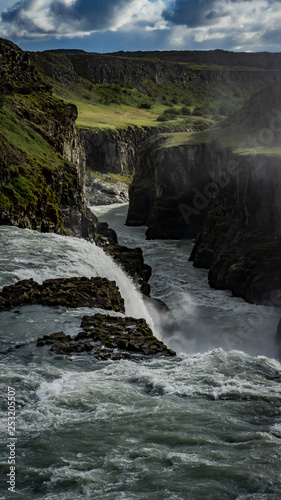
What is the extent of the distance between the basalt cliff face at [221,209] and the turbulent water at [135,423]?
27.6 meters

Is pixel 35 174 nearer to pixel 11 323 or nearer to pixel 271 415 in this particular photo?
pixel 11 323

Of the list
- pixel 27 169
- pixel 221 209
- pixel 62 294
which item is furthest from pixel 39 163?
pixel 221 209

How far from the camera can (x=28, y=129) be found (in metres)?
49.8

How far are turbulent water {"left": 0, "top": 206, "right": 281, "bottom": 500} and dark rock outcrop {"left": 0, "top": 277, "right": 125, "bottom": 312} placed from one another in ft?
2.21

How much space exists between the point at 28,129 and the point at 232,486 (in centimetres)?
4214

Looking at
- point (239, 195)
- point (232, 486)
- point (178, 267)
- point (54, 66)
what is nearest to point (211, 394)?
point (232, 486)

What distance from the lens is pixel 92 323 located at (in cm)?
2264

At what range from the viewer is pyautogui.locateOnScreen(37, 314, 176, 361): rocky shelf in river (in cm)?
2020

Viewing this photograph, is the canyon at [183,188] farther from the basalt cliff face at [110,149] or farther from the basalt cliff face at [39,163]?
the basalt cliff face at [110,149]

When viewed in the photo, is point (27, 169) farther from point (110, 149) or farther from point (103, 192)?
point (110, 149)

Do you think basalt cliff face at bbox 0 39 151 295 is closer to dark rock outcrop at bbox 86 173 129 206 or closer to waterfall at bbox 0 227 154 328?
waterfall at bbox 0 227 154 328

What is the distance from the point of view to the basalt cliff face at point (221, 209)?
49156 mm

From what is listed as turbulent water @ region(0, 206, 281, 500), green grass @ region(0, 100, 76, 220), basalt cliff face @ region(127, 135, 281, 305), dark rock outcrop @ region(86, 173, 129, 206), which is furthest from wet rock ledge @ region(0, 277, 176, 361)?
dark rock outcrop @ region(86, 173, 129, 206)

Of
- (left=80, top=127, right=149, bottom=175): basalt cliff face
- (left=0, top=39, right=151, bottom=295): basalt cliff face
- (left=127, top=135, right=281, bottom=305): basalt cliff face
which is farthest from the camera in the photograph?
(left=80, top=127, right=149, bottom=175): basalt cliff face
